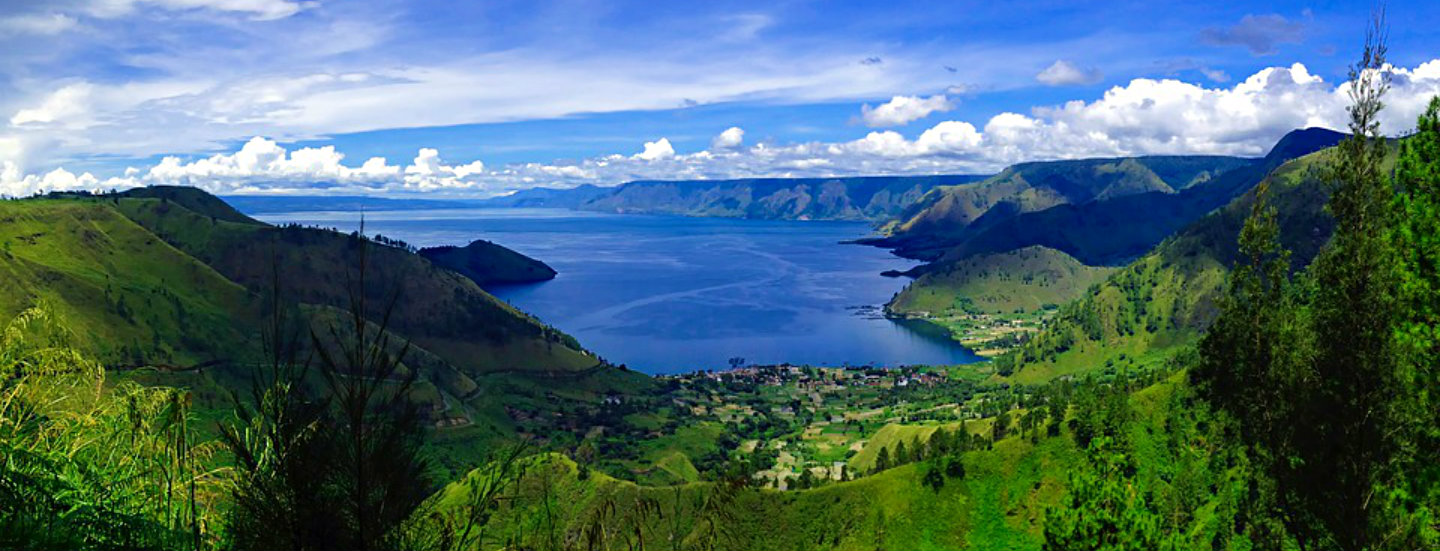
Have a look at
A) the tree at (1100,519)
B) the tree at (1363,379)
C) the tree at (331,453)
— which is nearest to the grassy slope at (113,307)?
the tree at (1100,519)

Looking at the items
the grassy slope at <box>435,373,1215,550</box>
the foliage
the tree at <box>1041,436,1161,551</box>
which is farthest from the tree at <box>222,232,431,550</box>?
the grassy slope at <box>435,373,1215,550</box>

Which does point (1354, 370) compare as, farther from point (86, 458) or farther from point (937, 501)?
point (937, 501)

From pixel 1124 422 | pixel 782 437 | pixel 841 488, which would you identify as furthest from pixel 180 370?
pixel 1124 422

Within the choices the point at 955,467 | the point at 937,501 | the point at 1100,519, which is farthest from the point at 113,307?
the point at 1100,519

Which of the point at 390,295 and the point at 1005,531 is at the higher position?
the point at 390,295

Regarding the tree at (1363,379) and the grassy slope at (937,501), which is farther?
the grassy slope at (937,501)

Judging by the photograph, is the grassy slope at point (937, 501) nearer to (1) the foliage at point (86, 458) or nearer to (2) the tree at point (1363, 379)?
(2) the tree at point (1363, 379)

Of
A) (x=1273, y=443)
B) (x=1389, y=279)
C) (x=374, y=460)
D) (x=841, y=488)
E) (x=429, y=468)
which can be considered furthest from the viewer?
(x=841, y=488)

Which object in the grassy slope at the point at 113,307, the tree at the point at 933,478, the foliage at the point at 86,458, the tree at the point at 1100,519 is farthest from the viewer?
the grassy slope at the point at 113,307

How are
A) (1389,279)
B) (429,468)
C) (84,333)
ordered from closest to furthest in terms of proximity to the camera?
(429,468)
(1389,279)
(84,333)

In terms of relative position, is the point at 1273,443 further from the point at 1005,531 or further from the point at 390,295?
the point at 1005,531

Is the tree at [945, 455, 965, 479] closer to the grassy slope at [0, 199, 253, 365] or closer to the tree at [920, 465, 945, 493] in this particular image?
the tree at [920, 465, 945, 493]
